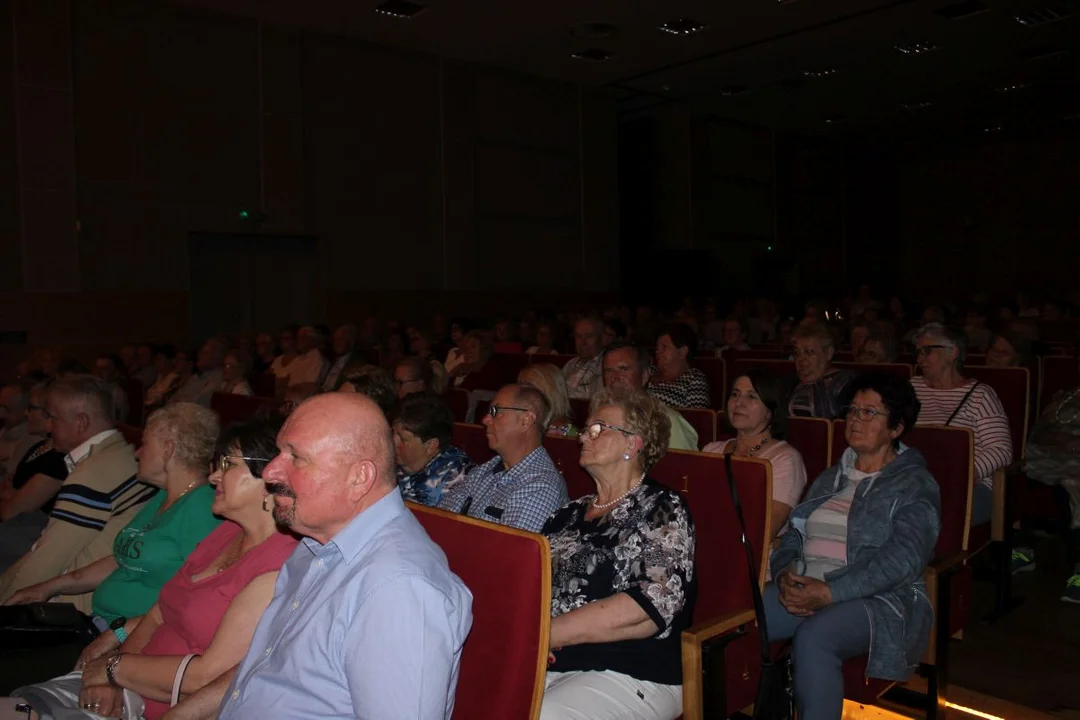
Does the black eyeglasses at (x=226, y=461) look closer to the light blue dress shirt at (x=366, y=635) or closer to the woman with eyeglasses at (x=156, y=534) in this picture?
the woman with eyeglasses at (x=156, y=534)

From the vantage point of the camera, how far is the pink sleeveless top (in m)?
2.04

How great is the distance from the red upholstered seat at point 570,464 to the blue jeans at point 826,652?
0.85 metres

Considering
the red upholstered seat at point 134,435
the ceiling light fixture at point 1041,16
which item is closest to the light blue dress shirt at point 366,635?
the red upholstered seat at point 134,435

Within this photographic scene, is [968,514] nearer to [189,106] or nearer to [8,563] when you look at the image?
[8,563]

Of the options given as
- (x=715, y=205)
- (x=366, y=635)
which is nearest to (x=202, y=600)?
(x=366, y=635)

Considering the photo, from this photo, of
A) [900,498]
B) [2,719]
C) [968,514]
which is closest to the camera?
[2,719]

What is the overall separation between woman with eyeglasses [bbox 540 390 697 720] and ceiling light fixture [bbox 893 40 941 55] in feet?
36.3

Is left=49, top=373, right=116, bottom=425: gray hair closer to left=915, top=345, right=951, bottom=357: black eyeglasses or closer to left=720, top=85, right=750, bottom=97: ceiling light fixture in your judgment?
left=915, top=345, right=951, bottom=357: black eyeglasses

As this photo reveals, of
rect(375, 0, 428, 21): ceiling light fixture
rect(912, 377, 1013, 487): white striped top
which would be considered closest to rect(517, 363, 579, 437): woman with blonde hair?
rect(912, 377, 1013, 487): white striped top

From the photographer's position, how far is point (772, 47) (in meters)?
11.4

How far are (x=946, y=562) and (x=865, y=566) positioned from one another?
29 centimetres

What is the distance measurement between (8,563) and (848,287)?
61.3 ft

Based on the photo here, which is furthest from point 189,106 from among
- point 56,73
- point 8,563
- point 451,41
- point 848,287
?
point 848,287

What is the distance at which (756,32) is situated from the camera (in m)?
10.8
